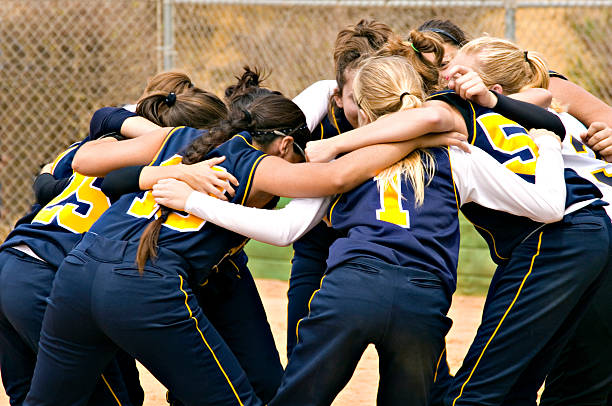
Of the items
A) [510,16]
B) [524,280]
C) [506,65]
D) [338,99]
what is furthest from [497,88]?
[510,16]

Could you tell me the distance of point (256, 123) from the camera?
3033 mm

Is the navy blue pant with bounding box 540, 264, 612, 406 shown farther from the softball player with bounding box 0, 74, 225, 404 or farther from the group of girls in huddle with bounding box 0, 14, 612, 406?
the softball player with bounding box 0, 74, 225, 404

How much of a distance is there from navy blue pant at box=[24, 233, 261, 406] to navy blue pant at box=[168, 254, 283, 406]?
0.59 m

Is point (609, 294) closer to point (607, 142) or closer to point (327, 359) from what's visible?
point (607, 142)

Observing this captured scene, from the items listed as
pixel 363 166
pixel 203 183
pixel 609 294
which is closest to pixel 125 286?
pixel 203 183

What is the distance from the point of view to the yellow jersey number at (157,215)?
9.24ft

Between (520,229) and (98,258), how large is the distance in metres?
1.59

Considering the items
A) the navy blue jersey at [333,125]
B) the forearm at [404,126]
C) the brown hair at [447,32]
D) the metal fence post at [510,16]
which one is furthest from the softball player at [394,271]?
the metal fence post at [510,16]

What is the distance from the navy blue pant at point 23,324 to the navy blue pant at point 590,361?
1.89 m

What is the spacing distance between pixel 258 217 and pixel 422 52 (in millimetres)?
1268

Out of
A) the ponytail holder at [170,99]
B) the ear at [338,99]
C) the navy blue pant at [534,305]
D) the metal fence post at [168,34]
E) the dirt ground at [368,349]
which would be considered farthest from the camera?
the metal fence post at [168,34]

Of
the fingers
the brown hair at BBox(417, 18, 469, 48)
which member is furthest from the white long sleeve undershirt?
the brown hair at BBox(417, 18, 469, 48)

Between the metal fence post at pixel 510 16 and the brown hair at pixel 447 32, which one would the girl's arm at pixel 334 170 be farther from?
the metal fence post at pixel 510 16

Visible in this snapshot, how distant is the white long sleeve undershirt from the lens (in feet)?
8.91
